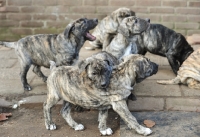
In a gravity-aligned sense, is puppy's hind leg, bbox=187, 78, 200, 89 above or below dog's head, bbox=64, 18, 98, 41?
below

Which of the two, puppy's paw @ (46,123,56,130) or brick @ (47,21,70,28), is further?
brick @ (47,21,70,28)

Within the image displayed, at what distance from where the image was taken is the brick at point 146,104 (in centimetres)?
540

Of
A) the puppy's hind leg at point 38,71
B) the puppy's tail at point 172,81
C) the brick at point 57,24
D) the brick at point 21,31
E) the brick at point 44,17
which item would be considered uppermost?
the brick at point 44,17

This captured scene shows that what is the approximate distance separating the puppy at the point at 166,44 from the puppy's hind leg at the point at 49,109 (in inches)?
98.4

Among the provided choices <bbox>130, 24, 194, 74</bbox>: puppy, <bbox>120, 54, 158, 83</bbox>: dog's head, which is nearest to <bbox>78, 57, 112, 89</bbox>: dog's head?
<bbox>120, 54, 158, 83</bbox>: dog's head

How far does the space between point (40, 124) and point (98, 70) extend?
5.03 feet

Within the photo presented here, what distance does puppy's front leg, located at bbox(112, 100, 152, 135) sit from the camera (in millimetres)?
4402

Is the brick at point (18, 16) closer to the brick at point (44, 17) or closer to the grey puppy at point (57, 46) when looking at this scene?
the brick at point (44, 17)

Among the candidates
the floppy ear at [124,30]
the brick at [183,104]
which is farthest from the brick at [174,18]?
the brick at [183,104]

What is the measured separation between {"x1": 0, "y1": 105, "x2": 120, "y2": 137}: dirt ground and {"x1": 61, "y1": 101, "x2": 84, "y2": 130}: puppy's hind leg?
72 millimetres

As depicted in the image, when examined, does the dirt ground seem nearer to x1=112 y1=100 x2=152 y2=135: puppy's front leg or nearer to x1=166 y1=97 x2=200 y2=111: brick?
x1=112 y1=100 x2=152 y2=135: puppy's front leg

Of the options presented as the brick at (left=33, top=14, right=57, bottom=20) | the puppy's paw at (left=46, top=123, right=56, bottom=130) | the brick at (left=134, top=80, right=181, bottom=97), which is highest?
the brick at (left=33, top=14, right=57, bottom=20)

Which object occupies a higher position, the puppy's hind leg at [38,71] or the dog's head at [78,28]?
the dog's head at [78,28]

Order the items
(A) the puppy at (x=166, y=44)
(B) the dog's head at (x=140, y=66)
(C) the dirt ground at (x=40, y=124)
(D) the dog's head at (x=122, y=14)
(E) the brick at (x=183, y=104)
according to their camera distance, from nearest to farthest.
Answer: (B) the dog's head at (x=140, y=66), (C) the dirt ground at (x=40, y=124), (E) the brick at (x=183, y=104), (A) the puppy at (x=166, y=44), (D) the dog's head at (x=122, y=14)
